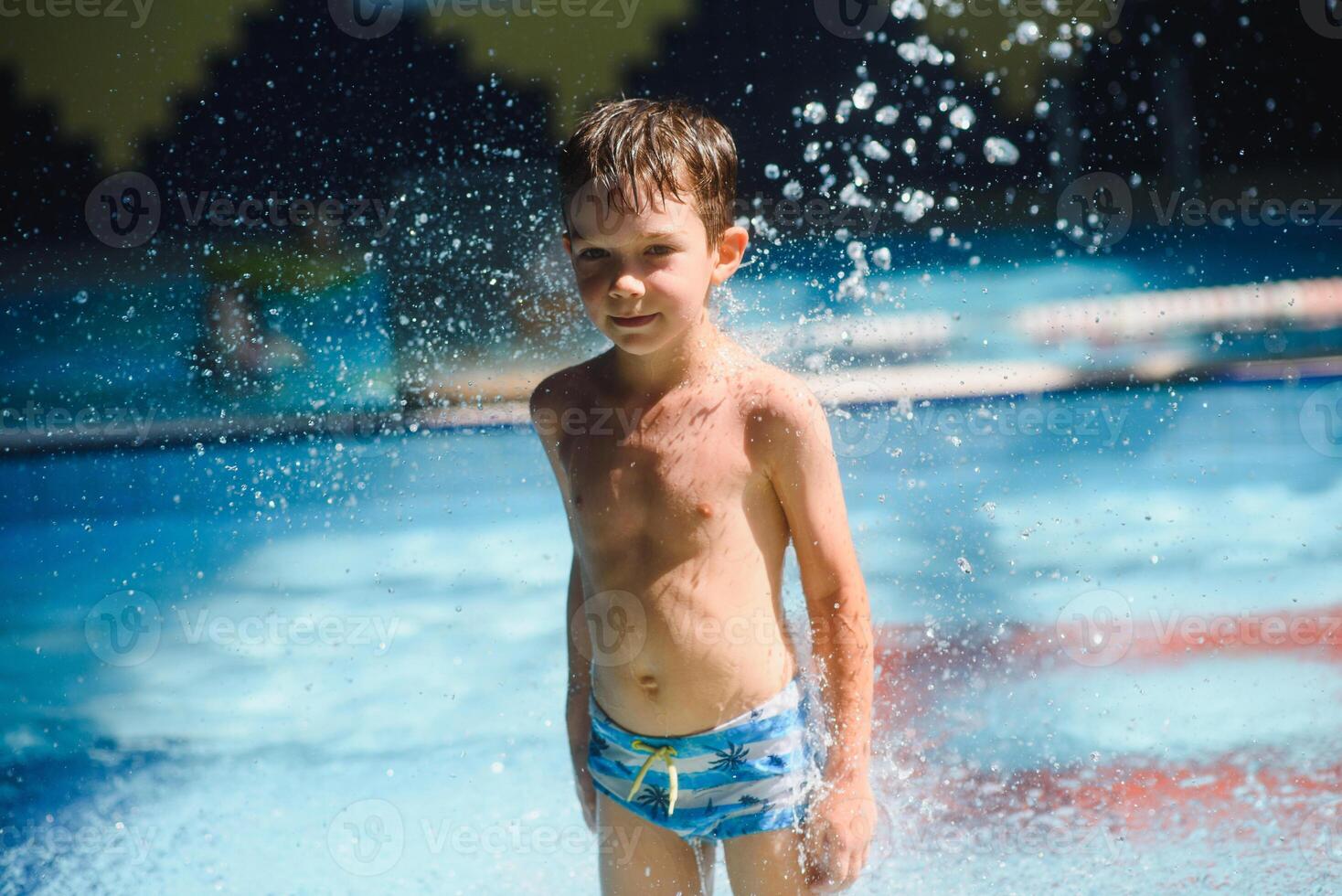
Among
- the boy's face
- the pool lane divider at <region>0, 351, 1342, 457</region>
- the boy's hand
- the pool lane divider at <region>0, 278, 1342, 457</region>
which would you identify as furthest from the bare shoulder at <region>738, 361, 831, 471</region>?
the pool lane divider at <region>0, 351, 1342, 457</region>

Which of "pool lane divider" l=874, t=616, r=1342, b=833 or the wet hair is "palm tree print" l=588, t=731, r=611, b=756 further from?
"pool lane divider" l=874, t=616, r=1342, b=833

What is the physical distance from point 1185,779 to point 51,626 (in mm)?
3254

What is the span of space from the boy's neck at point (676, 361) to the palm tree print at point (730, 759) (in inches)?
16.3

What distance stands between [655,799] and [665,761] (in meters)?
0.05

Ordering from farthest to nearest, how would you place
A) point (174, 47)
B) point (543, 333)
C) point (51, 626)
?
point (174, 47)
point (543, 333)
point (51, 626)

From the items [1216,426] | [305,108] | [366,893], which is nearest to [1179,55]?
[1216,426]

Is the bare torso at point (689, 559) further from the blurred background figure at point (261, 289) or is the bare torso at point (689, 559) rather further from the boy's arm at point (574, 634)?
the blurred background figure at point (261, 289)

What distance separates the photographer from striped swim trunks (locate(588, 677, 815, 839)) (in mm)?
1355

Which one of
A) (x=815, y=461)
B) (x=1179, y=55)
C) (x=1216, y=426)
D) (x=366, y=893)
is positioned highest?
(x=1179, y=55)

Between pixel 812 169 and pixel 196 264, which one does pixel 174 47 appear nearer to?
pixel 196 264

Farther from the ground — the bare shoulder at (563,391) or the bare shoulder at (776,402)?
the bare shoulder at (563,391)

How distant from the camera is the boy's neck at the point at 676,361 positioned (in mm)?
1384

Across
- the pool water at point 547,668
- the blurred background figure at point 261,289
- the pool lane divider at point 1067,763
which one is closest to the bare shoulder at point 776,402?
the pool water at point 547,668

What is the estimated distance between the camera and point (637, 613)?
1.36 meters
